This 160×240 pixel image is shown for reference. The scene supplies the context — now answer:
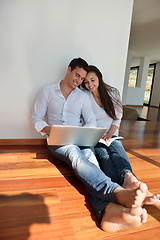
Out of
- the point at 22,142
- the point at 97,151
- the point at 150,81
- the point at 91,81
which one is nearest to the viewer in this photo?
the point at 97,151

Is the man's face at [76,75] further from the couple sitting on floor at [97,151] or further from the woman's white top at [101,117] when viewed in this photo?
the woman's white top at [101,117]

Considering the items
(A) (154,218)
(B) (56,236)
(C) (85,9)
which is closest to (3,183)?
(B) (56,236)

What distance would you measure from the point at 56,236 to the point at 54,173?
1.88ft

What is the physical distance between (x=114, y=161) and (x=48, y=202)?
534 millimetres

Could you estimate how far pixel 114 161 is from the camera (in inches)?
49.3

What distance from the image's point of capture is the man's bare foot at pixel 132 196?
74 centimetres

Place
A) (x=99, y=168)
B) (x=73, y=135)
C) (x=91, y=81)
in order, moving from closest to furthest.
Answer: (x=99, y=168) < (x=73, y=135) < (x=91, y=81)

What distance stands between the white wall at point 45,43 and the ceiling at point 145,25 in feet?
6.73

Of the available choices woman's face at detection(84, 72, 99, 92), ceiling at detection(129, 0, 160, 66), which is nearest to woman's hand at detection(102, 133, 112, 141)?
woman's face at detection(84, 72, 99, 92)

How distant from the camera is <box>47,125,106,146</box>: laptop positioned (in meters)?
1.14

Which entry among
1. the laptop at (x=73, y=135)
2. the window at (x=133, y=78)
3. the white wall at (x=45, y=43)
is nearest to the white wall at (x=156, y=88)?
the window at (x=133, y=78)

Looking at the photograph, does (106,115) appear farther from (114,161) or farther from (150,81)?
(150,81)

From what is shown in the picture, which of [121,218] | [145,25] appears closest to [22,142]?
[121,218]

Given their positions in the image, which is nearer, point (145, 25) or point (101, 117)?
point (101, 117)
